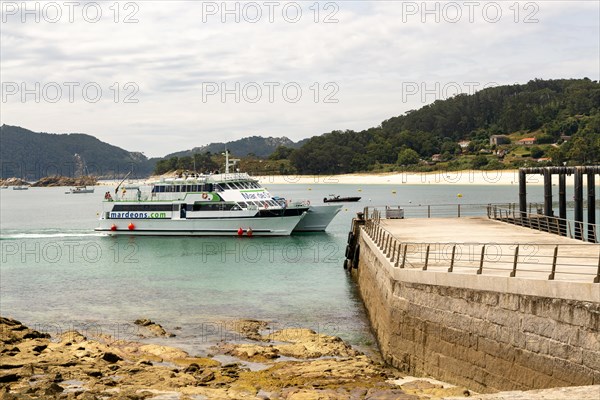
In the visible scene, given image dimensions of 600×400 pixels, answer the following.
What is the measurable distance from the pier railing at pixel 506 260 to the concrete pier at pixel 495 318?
0.04 m

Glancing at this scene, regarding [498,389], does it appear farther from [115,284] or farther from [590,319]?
[115,284]

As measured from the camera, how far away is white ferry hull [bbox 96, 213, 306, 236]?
58.7 metres

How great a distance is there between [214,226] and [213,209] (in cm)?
134

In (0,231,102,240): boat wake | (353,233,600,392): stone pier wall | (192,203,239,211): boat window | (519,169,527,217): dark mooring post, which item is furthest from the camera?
(0,231,102,240): boat wake

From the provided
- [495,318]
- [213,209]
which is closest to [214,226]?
[213,209]

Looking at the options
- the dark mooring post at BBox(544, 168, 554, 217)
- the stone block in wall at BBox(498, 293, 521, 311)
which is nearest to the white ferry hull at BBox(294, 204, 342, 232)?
the dark mooring post at BBox(544, 168, 554, 217)

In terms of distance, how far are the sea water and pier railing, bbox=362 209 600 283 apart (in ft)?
10.4

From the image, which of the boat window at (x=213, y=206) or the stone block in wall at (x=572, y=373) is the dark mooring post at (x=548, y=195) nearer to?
the stone block in wall at (x=572, y=373)

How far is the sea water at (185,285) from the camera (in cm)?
2702

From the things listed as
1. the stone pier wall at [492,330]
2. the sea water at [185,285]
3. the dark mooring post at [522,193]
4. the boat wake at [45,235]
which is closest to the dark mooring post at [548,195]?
the dark mooring post at [522,193]

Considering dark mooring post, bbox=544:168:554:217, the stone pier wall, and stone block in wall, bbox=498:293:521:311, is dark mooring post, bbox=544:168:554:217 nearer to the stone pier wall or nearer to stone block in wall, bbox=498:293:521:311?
the stone pier wall

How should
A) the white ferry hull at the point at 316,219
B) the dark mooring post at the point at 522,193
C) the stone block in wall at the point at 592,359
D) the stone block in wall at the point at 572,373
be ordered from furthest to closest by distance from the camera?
the white ferry hull at the point at 316,219 < the dark mooring post at the point at 522,193 < the stone block in wall at the point at 572,373 < the stone block in wall at the point at 592,359

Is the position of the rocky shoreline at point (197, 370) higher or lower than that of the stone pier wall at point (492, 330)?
lower

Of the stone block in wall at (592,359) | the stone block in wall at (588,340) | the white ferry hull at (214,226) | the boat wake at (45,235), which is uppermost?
the stone block in wall at (588,340)
